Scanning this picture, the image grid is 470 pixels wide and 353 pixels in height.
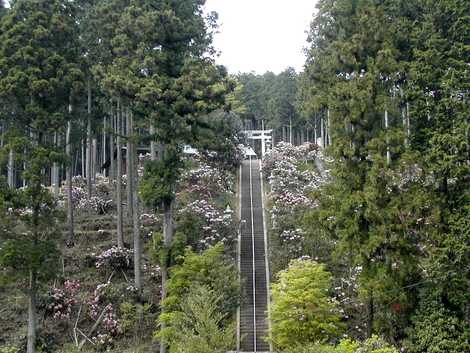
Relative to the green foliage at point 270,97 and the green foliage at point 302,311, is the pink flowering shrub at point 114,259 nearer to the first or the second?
the green foliage at point 302,311

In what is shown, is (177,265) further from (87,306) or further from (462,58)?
(462,58)

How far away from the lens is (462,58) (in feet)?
67.0

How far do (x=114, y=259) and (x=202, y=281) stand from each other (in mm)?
6504

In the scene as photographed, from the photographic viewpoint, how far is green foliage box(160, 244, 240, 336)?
19.5 meters

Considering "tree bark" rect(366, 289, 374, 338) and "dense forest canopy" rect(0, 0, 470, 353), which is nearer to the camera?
"dense forest canopy" rect(0, 0, 470, 353)

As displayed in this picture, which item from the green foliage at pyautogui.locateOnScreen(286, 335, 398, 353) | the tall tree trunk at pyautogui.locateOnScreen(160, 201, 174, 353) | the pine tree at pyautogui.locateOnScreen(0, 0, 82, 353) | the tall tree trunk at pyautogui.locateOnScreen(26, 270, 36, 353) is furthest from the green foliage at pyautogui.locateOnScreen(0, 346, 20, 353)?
the green foliage at pyautogui.locateOnScreen(286, 335, 398, 353)

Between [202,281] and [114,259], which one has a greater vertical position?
[114,259]

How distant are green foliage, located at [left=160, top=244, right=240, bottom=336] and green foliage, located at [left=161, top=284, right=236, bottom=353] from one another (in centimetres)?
38

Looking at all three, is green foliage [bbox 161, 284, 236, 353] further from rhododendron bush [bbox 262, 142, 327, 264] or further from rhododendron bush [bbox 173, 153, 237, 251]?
rhododendron bush [bbox 262, 142, 327, 264]

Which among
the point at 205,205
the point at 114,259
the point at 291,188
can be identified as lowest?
the point at 114,259

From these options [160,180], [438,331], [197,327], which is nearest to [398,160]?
[438,331]

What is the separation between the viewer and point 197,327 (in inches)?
661

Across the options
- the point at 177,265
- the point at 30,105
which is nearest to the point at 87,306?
the point at 177,265

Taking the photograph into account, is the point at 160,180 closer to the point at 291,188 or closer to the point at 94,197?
the point at 94,197
